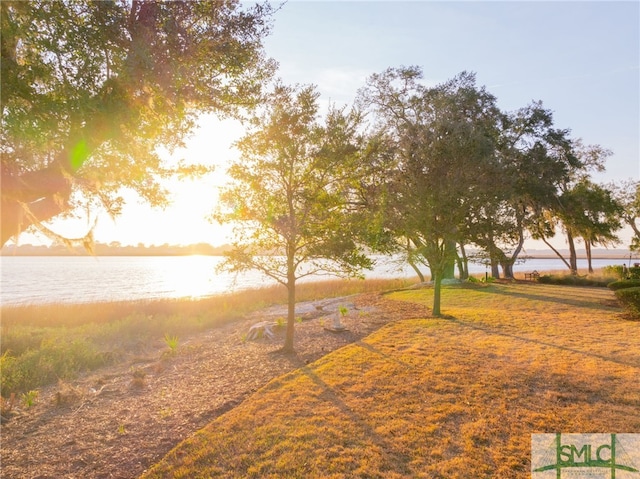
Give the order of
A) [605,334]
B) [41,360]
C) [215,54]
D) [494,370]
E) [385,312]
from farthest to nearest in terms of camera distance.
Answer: [385,312], [605,334], [41,360], [494,370], [215,54]

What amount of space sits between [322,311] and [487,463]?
1458 cm

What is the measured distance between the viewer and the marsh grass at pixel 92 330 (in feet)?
34.6

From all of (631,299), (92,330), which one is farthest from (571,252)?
(92,330)

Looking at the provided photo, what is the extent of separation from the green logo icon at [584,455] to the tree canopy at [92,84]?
801 centimetres

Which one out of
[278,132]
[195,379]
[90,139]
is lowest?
[195,379]

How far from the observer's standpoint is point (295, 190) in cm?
1088

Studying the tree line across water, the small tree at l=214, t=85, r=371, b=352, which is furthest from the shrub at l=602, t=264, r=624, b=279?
the small tree at l=214, t=85, r=371, b=352

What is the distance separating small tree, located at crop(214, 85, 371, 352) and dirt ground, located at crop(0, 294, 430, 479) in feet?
9.28

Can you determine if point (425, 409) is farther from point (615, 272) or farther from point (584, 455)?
point (615, 272)

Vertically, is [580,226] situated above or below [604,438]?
above

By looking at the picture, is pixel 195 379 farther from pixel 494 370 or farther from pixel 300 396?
pixel 494 370

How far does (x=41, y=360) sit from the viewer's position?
432 inches

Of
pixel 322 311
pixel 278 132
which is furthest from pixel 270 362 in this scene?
pixel 322 311

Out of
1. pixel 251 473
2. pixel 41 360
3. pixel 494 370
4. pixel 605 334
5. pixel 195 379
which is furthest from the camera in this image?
pixel 605 334
